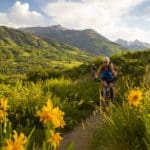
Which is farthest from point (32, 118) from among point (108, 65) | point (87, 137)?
point (108, 65)

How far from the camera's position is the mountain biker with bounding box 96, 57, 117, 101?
468 inches

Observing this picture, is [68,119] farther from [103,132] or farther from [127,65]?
[127,65]

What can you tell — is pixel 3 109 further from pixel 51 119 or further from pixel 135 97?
pixel 135 97

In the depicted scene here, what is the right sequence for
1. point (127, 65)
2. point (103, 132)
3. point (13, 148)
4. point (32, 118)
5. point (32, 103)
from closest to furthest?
point (13, 148)
point (103, 132)
point (32, 118)
point (32, 103)
point (127, 65)

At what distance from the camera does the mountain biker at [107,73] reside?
39.0 feet

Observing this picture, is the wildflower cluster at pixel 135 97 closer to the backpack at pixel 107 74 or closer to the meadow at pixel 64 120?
the meadow at pixel 64 120

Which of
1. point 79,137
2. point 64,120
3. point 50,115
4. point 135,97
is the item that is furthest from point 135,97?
point 64,120

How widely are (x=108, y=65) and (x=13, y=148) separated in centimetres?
923

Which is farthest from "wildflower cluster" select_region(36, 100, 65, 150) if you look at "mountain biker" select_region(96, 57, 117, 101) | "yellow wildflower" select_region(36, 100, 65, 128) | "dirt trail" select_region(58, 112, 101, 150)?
"mountain biker" select_region(96, 57, 117, 101)

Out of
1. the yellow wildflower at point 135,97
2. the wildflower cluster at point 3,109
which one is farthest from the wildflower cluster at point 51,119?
the yellow wildflower at point 135,97

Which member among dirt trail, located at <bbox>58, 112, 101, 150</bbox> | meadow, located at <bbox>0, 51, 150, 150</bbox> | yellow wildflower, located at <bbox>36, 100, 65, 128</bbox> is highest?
yellow wildflower, located at <bbox>36, 100, 65, 128</bbox>

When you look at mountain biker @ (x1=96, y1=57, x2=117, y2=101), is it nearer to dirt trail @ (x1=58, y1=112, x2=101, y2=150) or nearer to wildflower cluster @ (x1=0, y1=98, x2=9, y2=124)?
dirt trail @ (x1=58, y1=112, x2=101, y2=150)

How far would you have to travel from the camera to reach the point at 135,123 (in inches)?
271

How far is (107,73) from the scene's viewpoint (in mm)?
11969
